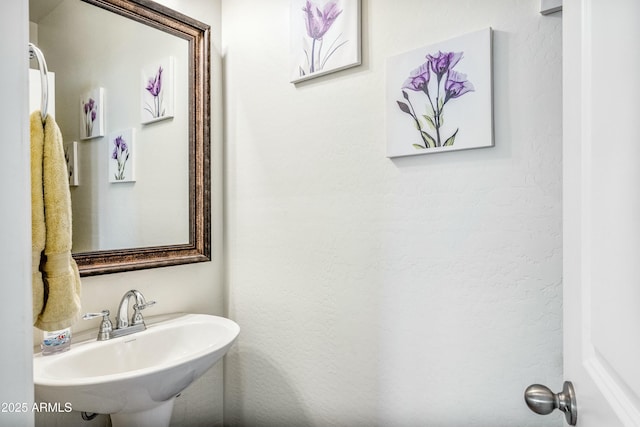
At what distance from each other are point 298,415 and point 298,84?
1.23 meters

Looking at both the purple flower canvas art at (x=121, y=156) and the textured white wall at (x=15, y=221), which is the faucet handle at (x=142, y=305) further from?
the textured white wall at (x=15, y=221)

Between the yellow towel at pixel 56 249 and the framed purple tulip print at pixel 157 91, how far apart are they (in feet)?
2.01

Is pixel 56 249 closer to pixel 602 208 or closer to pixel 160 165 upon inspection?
pixel 160 165

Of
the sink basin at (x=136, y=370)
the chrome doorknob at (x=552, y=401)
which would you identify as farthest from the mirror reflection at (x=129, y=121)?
the chrome doorknob at (x=552, y=401)

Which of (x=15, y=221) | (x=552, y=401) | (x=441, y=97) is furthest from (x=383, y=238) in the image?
(x=15, y=221)

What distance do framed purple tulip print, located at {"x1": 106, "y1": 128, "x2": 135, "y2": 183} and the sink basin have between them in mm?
541

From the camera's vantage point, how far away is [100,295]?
1.27 m

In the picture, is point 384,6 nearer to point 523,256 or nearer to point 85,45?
point 523,256

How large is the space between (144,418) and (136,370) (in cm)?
16

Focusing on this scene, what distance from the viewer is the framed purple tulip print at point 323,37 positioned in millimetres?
1231

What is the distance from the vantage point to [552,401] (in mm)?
591

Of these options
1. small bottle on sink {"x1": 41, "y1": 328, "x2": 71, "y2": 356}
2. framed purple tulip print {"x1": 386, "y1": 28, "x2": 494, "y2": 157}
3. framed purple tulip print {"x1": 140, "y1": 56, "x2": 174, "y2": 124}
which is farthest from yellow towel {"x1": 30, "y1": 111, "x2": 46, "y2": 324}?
framed purple tulip print {"x1": 386, "y1": 28, "x2": 494, "y2": 157}

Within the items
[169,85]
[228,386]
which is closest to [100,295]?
[228,386]

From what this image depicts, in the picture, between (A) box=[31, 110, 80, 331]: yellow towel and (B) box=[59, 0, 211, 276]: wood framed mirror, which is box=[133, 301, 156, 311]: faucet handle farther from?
(A) box=[31, 110, 80, 331]: yellow towel
